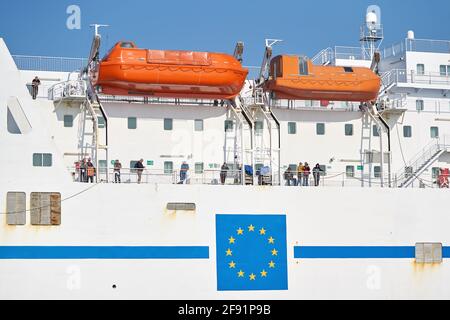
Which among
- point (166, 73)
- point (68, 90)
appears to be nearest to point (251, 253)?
point (166, 73)

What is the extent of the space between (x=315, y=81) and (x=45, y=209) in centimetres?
914

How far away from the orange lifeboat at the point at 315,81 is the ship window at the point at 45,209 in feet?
25.9

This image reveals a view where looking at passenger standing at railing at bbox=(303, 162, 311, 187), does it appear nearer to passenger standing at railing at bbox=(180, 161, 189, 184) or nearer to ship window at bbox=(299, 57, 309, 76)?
ship window at bbox=(299, 57, 309, 76)

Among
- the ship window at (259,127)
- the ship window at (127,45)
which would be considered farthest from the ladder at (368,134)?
the ship window at (127,45)

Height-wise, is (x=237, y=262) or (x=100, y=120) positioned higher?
(x=100, y=120)

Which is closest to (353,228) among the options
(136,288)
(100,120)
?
(136,288)

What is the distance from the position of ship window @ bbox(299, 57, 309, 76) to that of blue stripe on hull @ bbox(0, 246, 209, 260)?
262 inches

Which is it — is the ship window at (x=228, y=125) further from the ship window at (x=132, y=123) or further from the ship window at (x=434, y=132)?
the ship window at (x=434, y=132)

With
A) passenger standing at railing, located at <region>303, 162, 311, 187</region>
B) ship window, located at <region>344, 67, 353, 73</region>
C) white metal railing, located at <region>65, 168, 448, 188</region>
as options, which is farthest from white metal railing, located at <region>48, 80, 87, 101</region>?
ship window, located at <region>344, 67, 353, 73</region>

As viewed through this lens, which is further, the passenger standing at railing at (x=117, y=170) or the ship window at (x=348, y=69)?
the ship window at (x=348, y=69)

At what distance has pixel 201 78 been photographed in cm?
2223

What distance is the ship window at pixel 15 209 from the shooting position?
19.3 meters
